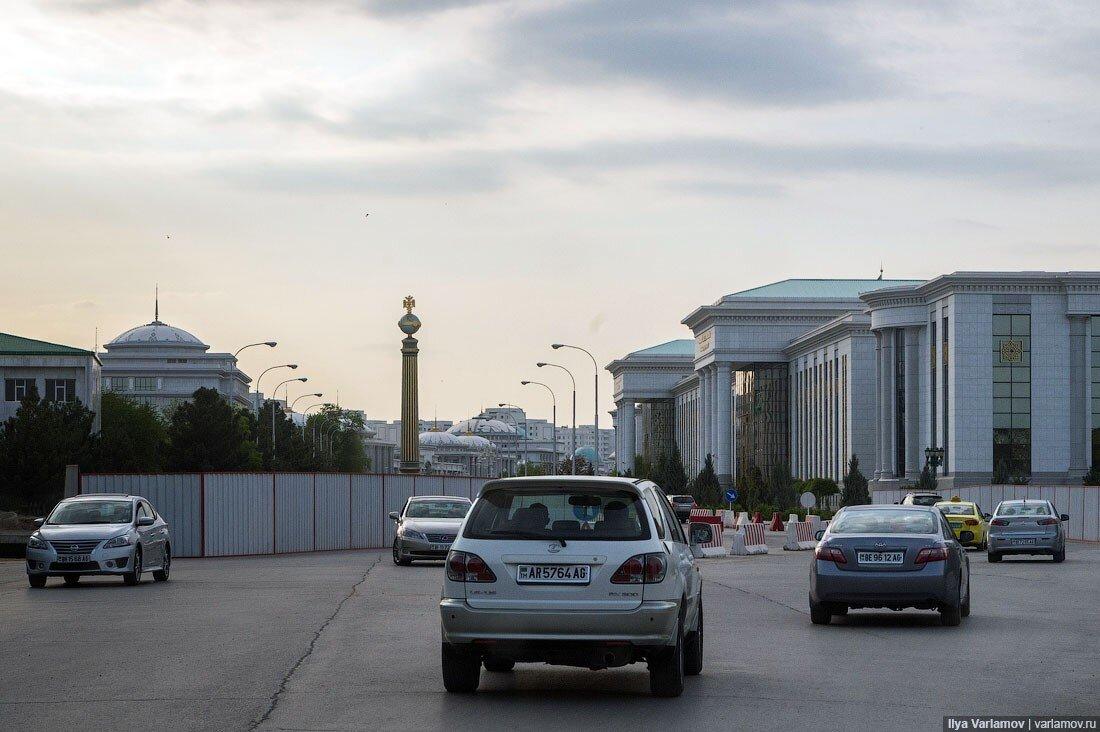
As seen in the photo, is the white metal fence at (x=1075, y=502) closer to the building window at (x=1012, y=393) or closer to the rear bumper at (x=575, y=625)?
the building window at (x=1012, y=393)

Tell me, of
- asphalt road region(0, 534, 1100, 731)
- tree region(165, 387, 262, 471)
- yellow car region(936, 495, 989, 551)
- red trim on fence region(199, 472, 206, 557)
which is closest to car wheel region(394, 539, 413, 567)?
red trim on fence region(199, 472, 206, 557)

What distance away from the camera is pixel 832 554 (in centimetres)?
1908

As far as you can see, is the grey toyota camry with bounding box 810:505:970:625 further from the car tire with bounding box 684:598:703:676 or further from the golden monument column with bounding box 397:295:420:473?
the golden monument column with bounding box 397:295:420:473

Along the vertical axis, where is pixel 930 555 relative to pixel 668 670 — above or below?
above

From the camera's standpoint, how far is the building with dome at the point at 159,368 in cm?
17175

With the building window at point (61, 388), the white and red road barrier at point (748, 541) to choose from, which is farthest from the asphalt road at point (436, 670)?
the building window at point (61, 388)

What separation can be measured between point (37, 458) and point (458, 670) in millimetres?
44518

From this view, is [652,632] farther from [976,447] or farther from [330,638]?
[976,447]

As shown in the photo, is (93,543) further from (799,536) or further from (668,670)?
(799,536)

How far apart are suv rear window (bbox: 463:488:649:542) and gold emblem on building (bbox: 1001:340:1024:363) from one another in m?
89.5

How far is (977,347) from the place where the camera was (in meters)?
97.8

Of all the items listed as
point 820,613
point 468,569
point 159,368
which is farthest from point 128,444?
point 159,368

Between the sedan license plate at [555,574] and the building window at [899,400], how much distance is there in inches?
3807

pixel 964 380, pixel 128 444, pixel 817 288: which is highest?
pixel 817 288
